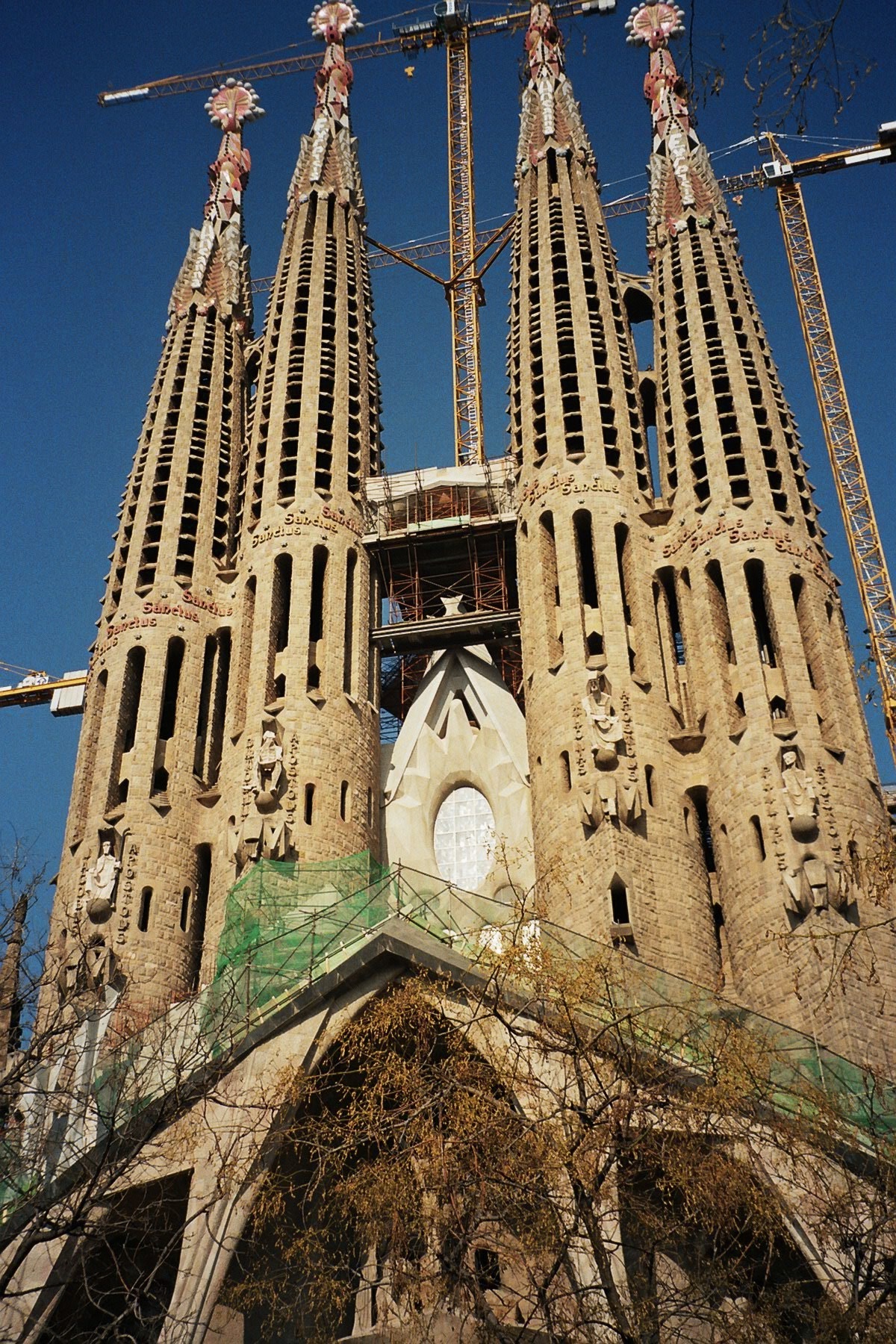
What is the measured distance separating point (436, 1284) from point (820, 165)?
40.6m

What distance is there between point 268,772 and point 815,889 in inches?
378

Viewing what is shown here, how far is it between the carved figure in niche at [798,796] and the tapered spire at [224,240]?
18.8 m

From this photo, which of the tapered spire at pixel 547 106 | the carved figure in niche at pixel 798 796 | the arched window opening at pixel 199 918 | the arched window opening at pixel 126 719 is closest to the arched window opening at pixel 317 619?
the arched window opening at pixel 126 719

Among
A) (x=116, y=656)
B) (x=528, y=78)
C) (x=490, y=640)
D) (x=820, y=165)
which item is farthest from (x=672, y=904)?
(x=820, y=165)

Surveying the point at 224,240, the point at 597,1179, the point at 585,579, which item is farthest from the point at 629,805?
the point at 224,240

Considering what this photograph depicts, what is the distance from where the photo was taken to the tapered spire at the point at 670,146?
3594 cm

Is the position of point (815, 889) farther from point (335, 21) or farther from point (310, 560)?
point (335, 21)

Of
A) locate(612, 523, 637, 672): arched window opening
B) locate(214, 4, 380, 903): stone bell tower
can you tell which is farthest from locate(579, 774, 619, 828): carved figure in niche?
locate(214, 4, 380, 903): stone bell tower

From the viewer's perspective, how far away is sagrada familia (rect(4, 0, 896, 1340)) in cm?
2509

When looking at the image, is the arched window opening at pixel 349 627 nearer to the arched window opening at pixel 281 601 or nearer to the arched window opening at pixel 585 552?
the arched window opening at pixel 281 601

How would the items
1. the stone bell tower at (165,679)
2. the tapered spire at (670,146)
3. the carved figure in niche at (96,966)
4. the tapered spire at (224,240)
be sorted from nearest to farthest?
the carved figure in niche at (96,966) < the stone bell tower at (165,679) < the tapered spire at (670,146) < the tapered spire at (224,240)

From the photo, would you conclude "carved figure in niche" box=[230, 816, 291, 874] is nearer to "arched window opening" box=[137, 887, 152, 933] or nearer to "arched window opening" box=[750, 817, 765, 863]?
"arched window opening" box=[137, 887, 152, 933]

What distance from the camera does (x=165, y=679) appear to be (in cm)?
3022

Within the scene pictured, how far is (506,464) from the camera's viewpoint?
34781 millimetres
